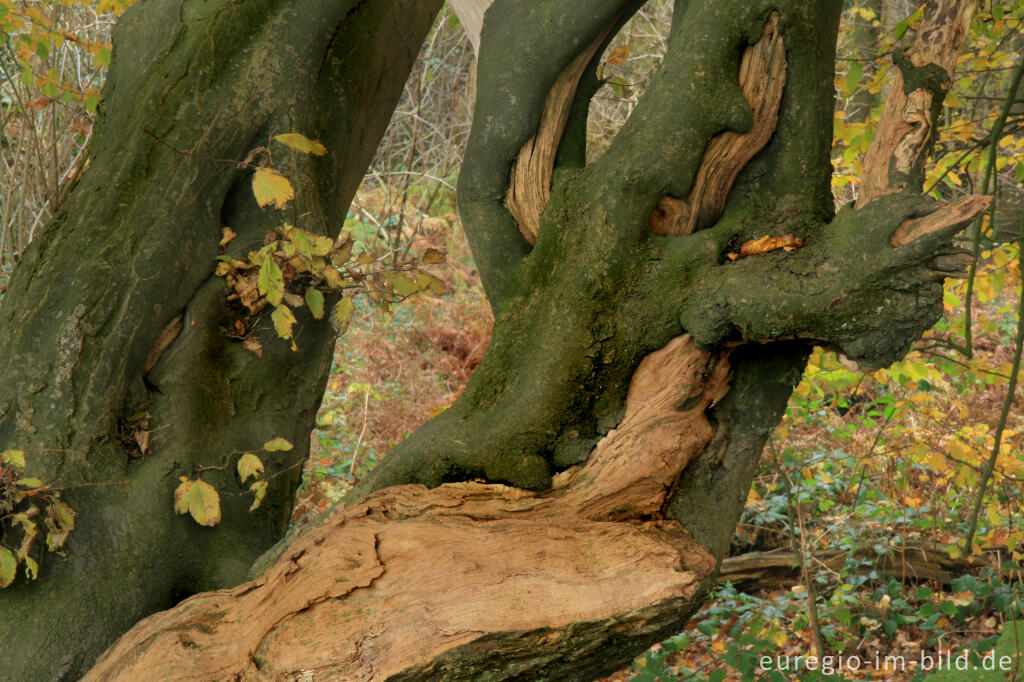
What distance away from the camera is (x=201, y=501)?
8.39 ft

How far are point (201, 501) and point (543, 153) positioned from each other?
1568 mm

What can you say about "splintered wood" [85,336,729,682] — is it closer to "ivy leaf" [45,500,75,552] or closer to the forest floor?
"ivy leaf" [45,500,75,552]

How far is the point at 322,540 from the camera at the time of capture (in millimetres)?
2426

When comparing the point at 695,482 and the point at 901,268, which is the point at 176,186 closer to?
the point at 695,482

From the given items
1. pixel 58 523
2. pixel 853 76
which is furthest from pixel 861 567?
pixel 58 523

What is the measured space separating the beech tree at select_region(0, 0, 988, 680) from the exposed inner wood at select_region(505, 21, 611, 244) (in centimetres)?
1

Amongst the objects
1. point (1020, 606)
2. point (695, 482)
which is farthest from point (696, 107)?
point (1020, 606)

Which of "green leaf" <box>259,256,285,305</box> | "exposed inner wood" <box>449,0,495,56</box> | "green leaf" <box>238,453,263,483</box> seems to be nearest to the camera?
"green leaf" <box>259,256,285,305</box>

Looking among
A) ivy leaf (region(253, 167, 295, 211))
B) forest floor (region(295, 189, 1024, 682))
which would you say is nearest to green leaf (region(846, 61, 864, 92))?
forest floor (region(295, 189, 1024, 682))

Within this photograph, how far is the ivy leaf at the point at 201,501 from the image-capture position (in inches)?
99.9

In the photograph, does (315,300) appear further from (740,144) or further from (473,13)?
(740,144)

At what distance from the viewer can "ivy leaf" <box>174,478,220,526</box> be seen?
99.9 inches

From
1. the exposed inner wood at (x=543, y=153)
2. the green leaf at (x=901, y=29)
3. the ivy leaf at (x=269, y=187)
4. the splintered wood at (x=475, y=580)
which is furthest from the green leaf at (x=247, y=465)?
the green leaf at (x=901, y=29)

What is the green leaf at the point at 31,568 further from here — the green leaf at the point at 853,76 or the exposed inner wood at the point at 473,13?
the green leaf at the point at 853,76
